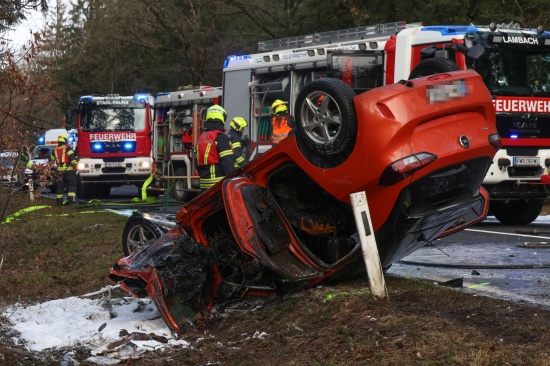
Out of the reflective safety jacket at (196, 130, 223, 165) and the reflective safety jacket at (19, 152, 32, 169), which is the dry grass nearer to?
the reflective safety jacket at (19, 152, 32, 169)

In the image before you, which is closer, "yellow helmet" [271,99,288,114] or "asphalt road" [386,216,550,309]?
"asphalt road" [386,216,550,309]

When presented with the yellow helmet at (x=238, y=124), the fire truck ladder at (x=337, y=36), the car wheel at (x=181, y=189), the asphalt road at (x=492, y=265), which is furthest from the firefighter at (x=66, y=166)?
the asphalt road at (x=492, y=265)

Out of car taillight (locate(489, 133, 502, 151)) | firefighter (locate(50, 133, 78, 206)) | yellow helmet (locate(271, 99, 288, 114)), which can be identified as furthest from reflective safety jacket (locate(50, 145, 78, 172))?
car taillight (locate(489, 133, 502, 151))

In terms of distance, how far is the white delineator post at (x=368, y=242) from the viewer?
616 centimetres

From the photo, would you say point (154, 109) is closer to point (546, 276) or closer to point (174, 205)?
point (174, 205)

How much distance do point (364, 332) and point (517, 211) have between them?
30.9 feet

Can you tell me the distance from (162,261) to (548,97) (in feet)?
27.9

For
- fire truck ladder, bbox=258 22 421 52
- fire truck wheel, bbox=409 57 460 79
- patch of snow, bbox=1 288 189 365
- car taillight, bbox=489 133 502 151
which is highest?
fire truck ladder, bbox=258 22 421 52

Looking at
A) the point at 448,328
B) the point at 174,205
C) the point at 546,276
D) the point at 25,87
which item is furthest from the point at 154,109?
the point at 448,328

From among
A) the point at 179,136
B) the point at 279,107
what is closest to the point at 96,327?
the point at 279,107

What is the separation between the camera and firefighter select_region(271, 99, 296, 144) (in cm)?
1661

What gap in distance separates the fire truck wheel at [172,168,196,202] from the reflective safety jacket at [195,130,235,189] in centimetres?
1230

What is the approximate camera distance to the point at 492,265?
28.2ft

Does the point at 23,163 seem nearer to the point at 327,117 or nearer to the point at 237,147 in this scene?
the point at 237,147
